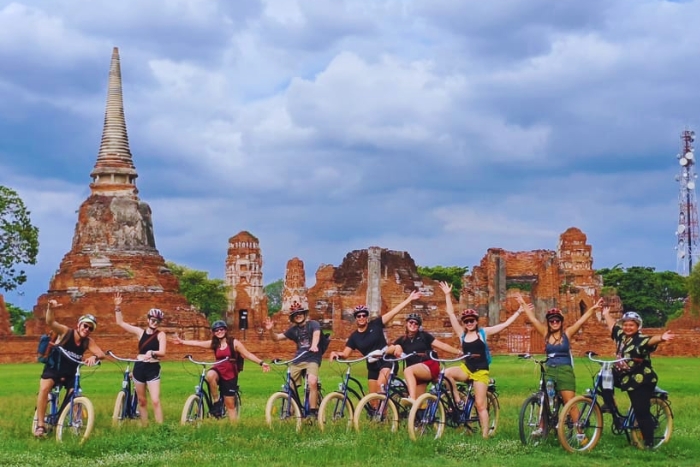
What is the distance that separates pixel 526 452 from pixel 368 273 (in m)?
58.2

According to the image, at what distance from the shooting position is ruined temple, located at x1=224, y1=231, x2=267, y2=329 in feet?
259

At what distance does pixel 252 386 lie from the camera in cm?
2509

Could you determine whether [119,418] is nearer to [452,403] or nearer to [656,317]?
[452,403]

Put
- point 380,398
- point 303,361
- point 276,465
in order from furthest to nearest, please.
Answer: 1. point 303,361
2. point 380,398
3. point 276,465

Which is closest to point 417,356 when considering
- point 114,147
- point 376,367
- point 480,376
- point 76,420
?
point 376,367

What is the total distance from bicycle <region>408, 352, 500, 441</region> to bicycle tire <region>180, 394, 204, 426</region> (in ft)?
9.02

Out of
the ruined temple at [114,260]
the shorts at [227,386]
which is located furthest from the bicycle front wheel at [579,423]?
the ruined temple at [114,260]

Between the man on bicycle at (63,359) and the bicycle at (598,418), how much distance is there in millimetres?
5557

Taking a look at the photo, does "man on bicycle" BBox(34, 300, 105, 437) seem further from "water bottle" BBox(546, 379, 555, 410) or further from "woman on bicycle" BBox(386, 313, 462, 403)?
"water bottle" BBox(546, 379, 555, 410)

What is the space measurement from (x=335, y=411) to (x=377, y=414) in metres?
0.60

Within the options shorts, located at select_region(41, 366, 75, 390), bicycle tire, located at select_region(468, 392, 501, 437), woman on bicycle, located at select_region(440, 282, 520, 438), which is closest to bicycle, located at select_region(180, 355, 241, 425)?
shorts, located at select_region(41, 366, 75, 390)

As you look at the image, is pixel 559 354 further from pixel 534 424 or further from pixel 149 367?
pixel 149 367

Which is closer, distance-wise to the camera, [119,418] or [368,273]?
[119,418]

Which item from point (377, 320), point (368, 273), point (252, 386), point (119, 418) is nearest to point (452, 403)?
point (377, 320)
